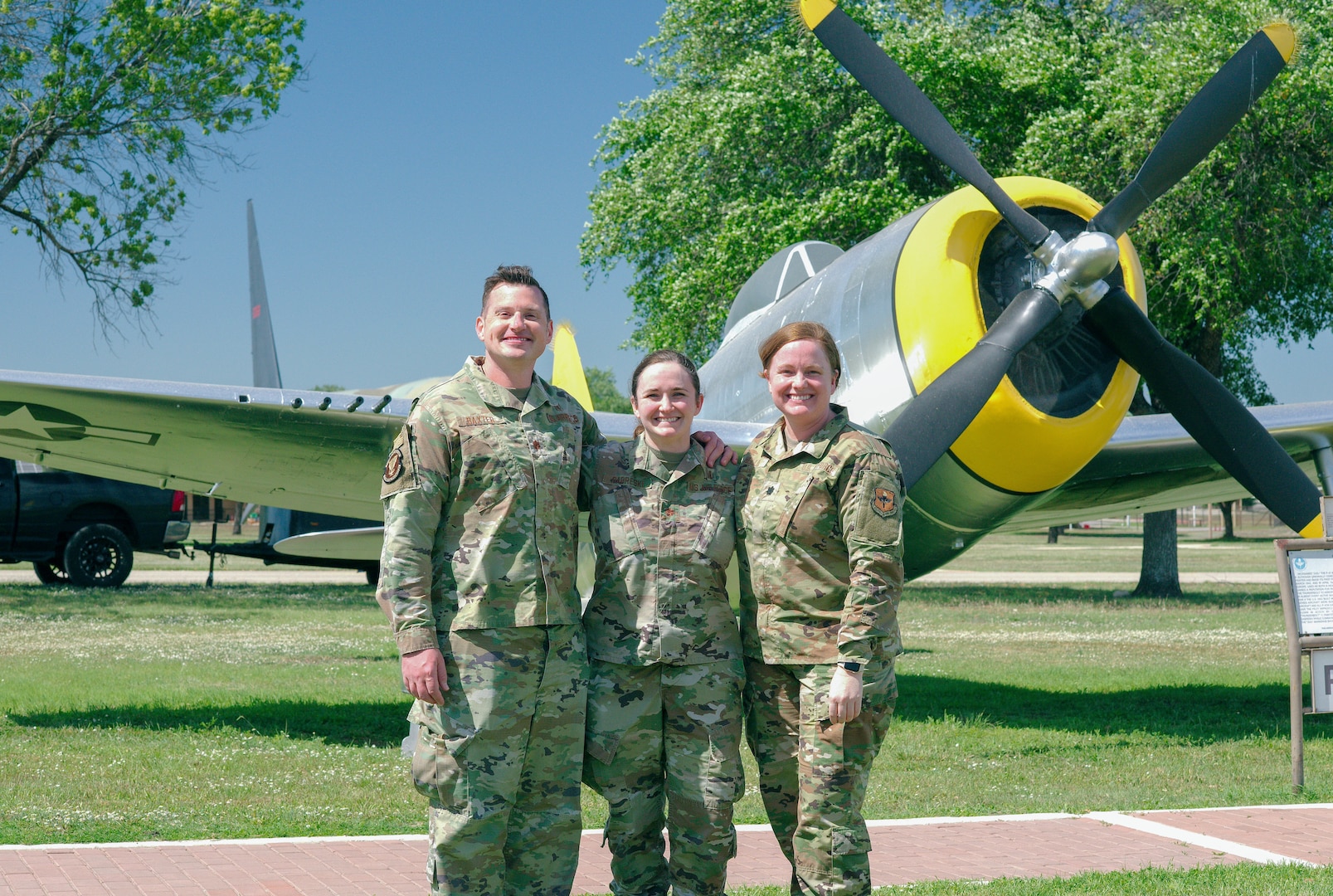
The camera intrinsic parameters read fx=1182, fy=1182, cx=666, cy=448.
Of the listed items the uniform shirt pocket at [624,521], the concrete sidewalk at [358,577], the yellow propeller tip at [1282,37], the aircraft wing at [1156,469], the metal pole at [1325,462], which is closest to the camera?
the uniform shirt pocket at [624,521]

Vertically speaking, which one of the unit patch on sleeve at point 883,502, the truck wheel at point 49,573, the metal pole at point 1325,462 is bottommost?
the truck wheel at point 49,573

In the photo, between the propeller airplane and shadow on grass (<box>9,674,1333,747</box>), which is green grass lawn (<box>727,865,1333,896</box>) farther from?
shadow on grass (<box>9,674,1333,747</box>)

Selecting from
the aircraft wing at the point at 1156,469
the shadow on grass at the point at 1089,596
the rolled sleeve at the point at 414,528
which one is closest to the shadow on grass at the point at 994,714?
the aircraft wing at the point at 1156,469

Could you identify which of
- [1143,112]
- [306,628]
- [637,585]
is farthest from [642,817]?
[1143,112]

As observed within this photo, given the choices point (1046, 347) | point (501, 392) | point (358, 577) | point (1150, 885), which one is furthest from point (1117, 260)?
point (358, 577)

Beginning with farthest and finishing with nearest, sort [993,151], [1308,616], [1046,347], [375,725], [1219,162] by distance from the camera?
[993,151] → [1219,162] → [375,725] → [1046,347] → [1308,616]

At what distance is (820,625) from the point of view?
3314 millimetres

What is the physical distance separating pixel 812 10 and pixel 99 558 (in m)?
17.8

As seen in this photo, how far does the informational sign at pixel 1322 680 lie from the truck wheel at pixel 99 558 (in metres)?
18.9

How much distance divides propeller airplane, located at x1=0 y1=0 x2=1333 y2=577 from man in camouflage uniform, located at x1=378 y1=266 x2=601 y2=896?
2903 mm

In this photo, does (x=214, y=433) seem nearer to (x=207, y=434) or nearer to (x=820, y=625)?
(x=207, y=434)

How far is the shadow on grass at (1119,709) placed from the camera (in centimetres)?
792

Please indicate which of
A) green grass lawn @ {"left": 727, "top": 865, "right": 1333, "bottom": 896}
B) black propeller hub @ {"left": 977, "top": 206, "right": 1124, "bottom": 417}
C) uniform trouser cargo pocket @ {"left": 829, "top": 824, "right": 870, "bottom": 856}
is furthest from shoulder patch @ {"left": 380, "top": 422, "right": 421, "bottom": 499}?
black propeller hub @ {"left": 977, "top": 206, "right": 1124, "bottom": 417}

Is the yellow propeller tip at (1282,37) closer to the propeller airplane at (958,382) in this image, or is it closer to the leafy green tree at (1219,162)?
the propeller airplane at (958,382)
